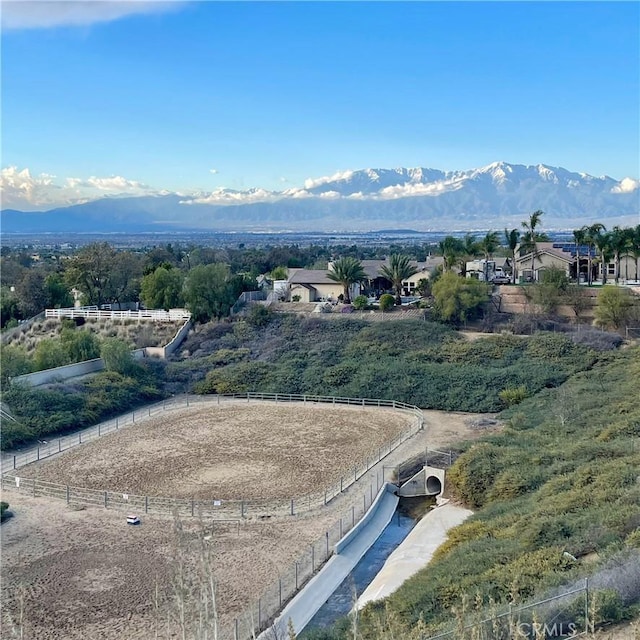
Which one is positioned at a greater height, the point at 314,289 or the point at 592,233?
the point at 592,233

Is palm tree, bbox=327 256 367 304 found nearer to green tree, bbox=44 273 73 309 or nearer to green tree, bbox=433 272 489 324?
green tree, bbox=433 272 489 324

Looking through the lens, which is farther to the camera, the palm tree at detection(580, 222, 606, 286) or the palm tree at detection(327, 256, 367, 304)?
the palm tree at detection(327, 256, 367, 304)

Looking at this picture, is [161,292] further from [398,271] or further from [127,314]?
[398,271]

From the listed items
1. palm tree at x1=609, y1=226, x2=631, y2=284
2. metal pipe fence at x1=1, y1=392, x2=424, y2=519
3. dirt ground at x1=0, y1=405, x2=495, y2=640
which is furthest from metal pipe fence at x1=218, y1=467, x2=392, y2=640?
palm tree at x1=609, y1=226, x2=631, y2=284

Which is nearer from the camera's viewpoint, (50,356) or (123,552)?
(123,552)

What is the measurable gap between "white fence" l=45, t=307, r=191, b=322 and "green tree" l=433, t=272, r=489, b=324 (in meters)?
16.8

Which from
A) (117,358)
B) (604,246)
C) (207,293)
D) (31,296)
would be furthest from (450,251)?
(31,296)

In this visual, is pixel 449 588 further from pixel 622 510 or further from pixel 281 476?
pixel 281 476

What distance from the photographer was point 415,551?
1862 cm

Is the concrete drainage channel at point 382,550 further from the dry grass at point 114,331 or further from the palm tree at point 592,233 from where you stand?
the palm tree at point 592,233

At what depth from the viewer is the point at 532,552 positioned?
14375 mm

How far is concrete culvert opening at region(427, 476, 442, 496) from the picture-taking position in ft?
79.0

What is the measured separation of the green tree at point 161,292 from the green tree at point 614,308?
27975 mm

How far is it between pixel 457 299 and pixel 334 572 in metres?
31.2
